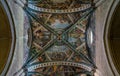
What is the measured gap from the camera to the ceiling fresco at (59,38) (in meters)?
16.8

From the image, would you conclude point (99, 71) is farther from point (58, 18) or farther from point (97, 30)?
point (58, 18)

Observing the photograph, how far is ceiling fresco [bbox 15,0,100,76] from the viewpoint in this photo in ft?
55.2

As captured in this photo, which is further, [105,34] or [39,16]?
[39,16]

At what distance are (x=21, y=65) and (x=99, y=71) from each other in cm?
461

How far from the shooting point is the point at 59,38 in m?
17.9

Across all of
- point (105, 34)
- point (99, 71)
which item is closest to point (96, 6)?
point (105, 34)

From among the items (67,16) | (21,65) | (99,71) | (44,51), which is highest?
(67,16)

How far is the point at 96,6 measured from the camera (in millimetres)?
15469

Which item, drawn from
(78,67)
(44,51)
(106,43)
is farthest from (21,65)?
(106,43)

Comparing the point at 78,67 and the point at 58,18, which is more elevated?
the point at 58,18

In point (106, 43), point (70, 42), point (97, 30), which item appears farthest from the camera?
point (70, 42)

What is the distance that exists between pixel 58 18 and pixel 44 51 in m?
2.44

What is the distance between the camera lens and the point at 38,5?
16.9 metres

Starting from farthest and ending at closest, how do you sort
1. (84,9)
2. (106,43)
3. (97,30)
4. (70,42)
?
(70,42), (84,9), (97,30), (106,43)
